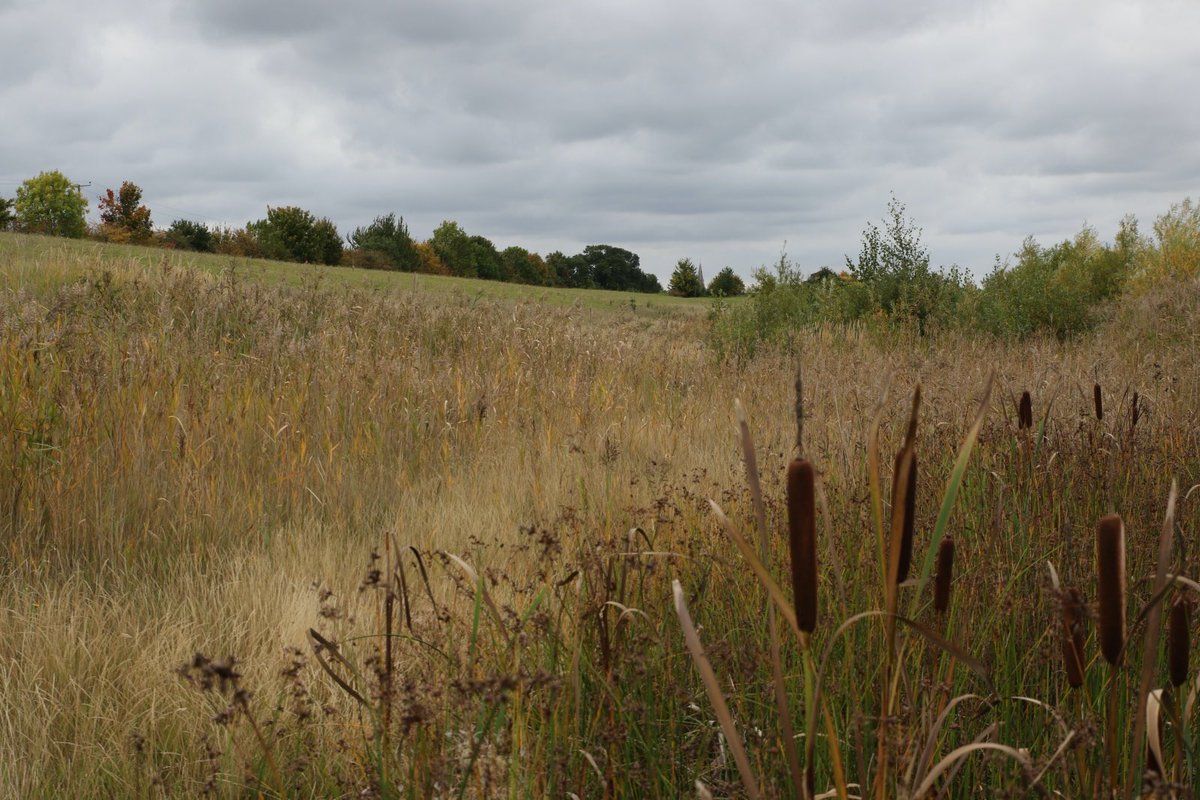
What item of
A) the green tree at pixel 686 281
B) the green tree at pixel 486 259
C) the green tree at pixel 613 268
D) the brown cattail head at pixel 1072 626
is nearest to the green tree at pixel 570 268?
the green tree at pixel 613 268

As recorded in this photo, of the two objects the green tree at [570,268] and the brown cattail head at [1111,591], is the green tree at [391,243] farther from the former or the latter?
the brown cattail head at [1111,591]

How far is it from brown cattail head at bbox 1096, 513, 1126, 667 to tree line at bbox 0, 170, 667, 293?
42435 millimetres

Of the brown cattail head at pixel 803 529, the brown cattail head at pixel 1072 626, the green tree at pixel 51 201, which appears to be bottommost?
the brown cattail head at pixel 1072 626

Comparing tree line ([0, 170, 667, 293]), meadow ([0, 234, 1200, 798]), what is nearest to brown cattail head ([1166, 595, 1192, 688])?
meadow ([0, 234, 1200, 798])

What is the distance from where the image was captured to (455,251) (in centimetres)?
7112

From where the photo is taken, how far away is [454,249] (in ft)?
234

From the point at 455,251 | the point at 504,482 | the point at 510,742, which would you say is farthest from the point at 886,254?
the point at 455,251

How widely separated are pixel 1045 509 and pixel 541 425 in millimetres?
3249

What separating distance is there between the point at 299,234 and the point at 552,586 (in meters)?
51.7

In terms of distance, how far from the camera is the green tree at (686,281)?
172 feet

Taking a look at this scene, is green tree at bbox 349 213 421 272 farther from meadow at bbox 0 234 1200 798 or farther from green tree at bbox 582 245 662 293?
meadow at bbox 0 234 1200 798

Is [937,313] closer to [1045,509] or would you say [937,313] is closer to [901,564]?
[1045,509]

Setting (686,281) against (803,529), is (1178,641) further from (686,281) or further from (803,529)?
(686,281)

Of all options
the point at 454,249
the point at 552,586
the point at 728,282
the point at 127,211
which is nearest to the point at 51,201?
Answer: the point at 127,211
